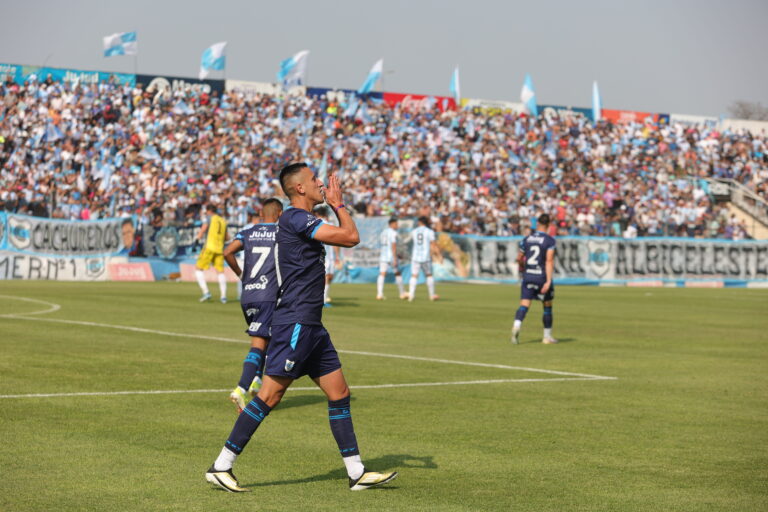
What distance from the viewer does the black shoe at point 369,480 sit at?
6.98 meters

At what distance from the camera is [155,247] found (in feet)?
125

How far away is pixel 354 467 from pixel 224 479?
859 millimetres

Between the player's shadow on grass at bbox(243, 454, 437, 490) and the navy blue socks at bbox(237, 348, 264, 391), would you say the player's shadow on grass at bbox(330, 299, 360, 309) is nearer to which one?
the navy blue socks at bbox(237, 348, 264, 391)

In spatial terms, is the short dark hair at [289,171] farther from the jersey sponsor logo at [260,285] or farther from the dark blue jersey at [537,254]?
the dark blue jersey at [537,254]

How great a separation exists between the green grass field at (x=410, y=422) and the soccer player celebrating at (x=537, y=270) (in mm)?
638

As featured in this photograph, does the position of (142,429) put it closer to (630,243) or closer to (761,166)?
(630,243)

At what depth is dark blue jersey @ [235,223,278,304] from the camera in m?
10.5

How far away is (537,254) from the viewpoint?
59.3ft

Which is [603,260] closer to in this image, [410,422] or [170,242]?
[170,242]

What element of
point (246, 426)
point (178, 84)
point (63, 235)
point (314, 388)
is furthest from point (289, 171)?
point (178, 84)

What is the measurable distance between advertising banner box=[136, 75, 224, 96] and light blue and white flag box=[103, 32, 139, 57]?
4087 millimetres

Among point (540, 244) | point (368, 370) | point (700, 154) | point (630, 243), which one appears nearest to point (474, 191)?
point (630, 243)

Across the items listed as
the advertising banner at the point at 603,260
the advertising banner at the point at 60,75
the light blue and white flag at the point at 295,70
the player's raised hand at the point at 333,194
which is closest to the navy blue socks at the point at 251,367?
the player's raised hand at the point at 333,194

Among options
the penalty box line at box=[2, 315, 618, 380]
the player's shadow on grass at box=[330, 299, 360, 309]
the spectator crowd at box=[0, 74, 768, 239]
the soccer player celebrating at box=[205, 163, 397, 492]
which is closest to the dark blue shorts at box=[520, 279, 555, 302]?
the penalty box line at box=[2, 315, 618, 380]
